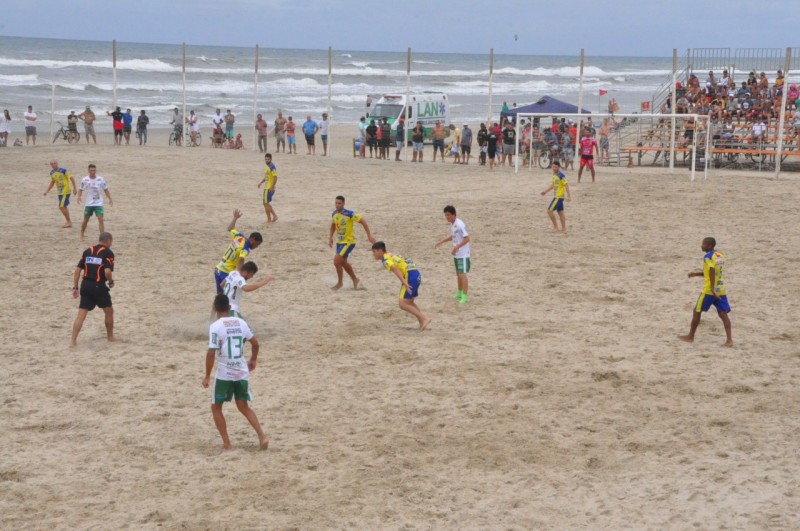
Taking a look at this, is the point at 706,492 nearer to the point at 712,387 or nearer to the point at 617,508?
the point at 617,508

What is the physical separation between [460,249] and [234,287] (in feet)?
13.7

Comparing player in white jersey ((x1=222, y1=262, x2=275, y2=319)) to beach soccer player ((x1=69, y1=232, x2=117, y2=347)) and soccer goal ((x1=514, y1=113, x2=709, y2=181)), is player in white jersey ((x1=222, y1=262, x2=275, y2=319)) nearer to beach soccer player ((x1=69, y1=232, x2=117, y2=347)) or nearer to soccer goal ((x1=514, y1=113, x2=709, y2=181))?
beach soccer player ((x1=69, y1=232, x2=117, y2=347))

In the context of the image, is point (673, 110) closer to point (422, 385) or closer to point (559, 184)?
point (559, 184)

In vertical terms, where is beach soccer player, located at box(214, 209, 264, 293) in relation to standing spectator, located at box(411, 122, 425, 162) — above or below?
below

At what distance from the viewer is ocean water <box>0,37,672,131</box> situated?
56031mm

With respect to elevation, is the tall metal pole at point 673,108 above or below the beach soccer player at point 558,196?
above

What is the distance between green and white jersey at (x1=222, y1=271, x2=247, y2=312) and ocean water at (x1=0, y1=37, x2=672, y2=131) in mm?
32141

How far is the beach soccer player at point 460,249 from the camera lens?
44.2 feet

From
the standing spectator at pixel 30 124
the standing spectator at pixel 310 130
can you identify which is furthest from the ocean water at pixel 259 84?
the standing spectator at pixel 310 130

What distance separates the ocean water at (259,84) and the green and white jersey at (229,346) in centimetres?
3423

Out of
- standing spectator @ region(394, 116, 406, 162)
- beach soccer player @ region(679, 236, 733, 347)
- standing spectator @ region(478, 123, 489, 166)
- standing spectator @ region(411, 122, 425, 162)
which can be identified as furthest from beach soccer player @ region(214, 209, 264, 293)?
standing spectator @ region(394, 116, 406, 162)

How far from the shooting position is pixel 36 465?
27.0 feet

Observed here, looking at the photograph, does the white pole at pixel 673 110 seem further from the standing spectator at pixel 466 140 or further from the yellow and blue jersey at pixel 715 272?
the yellow and blue jersey at pixel 715 272

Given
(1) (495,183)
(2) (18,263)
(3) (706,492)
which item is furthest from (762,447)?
(1) (495,183)
